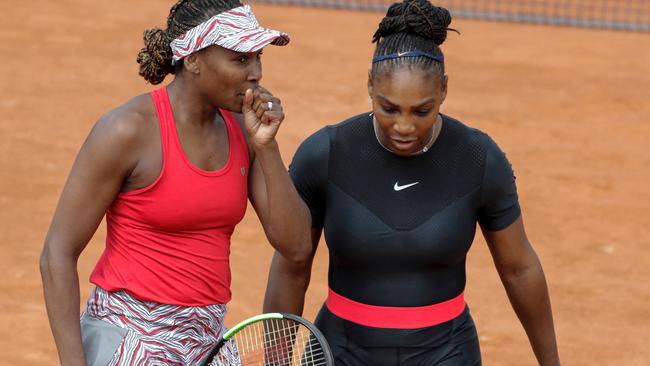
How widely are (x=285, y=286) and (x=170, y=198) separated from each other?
2.74ft

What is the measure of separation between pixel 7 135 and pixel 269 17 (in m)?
5.51

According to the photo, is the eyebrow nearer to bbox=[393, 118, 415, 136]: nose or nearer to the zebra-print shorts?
bbox=[393, 118, 415, 136]: nose

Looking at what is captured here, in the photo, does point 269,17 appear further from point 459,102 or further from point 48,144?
point 48,144

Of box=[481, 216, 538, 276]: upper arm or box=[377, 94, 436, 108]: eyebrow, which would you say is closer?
box=[377, 94, 436, 108]: eyebrow

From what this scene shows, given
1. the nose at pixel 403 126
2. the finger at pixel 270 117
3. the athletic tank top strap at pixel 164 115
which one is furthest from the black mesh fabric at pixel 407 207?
the athletic tank top strap at pixel 164 115

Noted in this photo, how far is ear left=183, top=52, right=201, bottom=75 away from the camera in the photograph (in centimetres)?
395

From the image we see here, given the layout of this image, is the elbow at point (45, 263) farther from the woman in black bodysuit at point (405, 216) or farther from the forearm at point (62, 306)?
the woman in black bodysuit at point (405, 216)

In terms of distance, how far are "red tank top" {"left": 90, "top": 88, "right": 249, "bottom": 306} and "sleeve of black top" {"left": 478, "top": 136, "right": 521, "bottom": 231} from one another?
878 mm

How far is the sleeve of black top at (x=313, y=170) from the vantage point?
432 cm

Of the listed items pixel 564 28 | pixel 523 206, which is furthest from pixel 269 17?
pixel 523 206

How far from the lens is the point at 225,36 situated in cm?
390

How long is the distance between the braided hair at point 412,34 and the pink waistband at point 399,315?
821 millimetres

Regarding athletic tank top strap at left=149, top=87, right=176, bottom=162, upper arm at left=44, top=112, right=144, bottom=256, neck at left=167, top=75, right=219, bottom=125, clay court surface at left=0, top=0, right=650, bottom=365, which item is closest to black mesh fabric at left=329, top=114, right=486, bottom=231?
neck at left=167, top=75, right=219, bottom=125

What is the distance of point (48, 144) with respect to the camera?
10.5m
